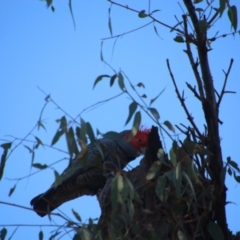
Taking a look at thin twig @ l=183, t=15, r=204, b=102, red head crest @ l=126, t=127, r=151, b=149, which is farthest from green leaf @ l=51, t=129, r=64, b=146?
red head crest @ l=126, t=127, r=151, b=149

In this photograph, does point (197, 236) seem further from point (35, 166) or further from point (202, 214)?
point (35, 166)

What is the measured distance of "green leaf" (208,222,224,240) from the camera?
2.02 meters

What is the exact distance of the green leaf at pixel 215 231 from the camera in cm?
202

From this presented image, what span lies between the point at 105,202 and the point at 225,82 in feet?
4.23

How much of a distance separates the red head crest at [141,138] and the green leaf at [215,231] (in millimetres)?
1888

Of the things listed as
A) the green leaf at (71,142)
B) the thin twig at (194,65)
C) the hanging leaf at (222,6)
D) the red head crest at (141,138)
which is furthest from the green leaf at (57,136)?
the red head crest at (141,138)

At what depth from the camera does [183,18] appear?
83.0 inches

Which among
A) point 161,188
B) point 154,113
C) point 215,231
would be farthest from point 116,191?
point 215,231

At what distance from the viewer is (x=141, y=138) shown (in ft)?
13.6

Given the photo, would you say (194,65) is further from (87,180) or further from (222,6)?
(87,180)

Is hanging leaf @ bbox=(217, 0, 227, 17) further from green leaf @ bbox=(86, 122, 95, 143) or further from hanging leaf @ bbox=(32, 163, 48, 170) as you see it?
hanging leaf @ bbox=(32, 163, 48, 170)

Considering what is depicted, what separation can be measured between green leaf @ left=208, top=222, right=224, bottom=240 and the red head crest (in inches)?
74.3

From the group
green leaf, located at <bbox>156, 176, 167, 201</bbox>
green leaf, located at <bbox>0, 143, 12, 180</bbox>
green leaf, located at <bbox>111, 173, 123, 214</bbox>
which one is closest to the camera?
green leaf, located at <bbox>111, 173, 123, 214</bbox>

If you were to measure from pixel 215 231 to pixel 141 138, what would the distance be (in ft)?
A: 6.98
